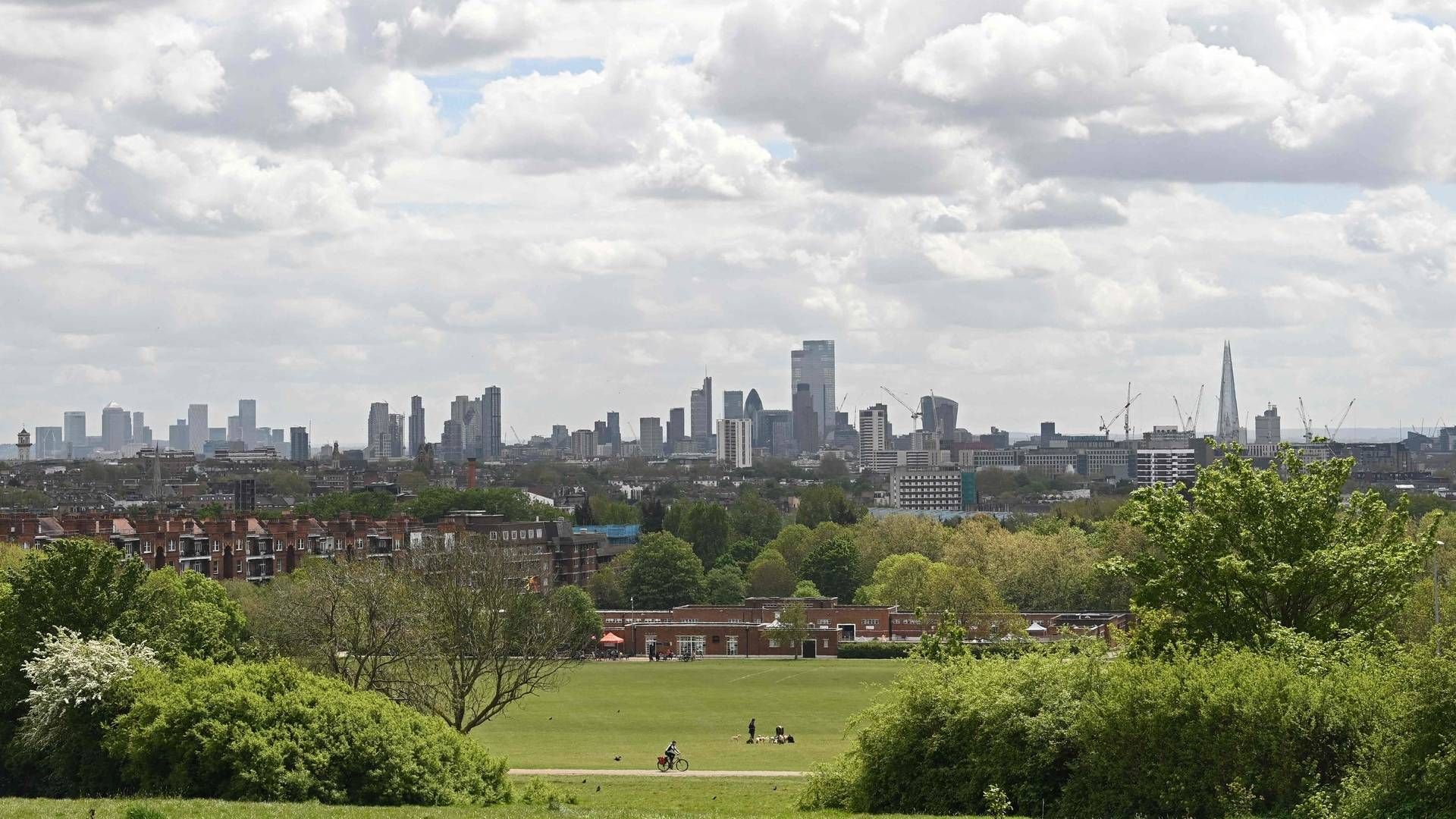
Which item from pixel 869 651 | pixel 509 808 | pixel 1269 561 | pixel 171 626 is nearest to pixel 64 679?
pixel 171 626

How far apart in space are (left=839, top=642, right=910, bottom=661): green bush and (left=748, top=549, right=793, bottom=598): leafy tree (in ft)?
90.5

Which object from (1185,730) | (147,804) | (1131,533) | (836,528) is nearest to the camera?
(147,804)

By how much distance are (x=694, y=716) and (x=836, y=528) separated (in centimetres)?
8882

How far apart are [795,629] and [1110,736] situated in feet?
260

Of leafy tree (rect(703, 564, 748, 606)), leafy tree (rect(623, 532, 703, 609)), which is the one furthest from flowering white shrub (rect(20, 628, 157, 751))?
leafy tree (rect(703, 564, 748, 606))

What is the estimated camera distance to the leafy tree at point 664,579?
133m

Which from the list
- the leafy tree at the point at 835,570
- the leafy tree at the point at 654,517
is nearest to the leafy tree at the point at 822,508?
the leafy tree at the point at 654,517

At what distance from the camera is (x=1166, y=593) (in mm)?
36188

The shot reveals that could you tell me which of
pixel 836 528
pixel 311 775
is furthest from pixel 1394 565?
pixel 836 528

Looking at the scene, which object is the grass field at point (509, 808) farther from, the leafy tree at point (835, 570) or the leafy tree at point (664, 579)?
the leafy tree at point (835, 570)

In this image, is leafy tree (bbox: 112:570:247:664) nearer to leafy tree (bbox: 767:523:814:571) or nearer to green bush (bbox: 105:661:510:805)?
green bush (bbox: 105:661:510:805)

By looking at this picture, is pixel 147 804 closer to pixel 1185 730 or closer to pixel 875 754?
pixel 875 754

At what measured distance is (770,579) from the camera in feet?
448

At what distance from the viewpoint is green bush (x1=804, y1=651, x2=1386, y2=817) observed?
2702cm
